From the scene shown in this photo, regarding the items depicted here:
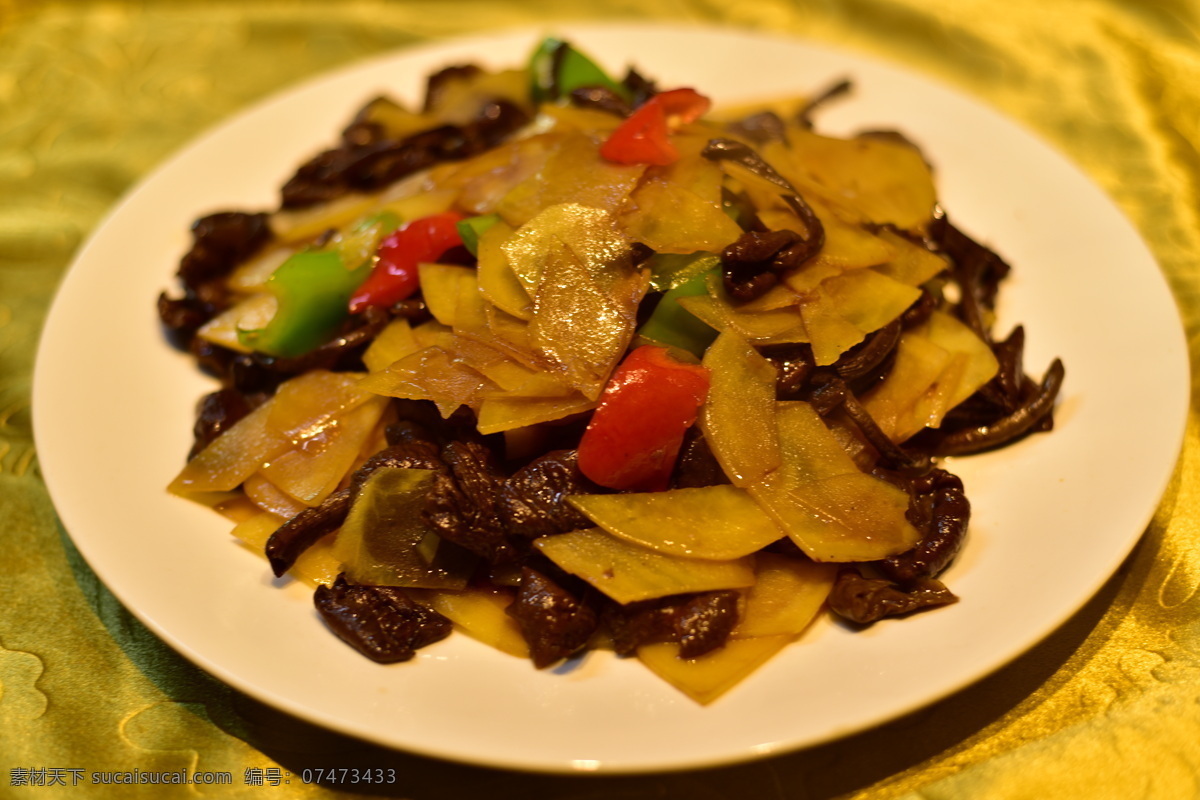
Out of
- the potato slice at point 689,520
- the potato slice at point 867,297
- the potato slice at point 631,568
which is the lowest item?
the potato slice at point 631,568

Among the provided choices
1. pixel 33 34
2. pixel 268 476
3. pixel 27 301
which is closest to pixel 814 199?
pixel 268 476

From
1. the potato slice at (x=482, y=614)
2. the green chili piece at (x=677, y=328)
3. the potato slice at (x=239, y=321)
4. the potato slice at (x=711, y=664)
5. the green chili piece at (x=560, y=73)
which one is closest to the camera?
the potato slice at (x=711, y=664)

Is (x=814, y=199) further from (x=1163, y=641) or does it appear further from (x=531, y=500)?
(x=1163, y=641)

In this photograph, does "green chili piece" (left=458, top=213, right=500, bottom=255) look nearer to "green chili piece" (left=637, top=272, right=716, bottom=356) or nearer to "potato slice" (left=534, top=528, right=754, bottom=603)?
"green chili piece" (left=637, top=272, right=716, bottom=356)

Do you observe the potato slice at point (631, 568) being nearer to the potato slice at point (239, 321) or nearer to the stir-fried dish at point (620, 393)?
the stir-fried dish at point (620, 393)

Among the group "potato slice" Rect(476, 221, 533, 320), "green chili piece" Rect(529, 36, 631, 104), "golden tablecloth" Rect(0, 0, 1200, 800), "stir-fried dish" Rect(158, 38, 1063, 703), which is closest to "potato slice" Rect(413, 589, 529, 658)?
"stir-fried dish" Rect(158, 38, 1063, 703)

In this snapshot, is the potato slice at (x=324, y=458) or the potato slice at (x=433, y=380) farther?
the potato slice at (x=324, y=458)

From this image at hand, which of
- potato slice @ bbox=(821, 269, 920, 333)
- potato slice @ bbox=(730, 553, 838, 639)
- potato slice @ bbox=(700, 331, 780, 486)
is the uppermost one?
potato slice @ bbox=(821, 269, 920, 333)

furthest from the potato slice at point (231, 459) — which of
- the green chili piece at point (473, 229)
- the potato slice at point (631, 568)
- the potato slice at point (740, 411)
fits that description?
the potato slice at point (740, 411)
